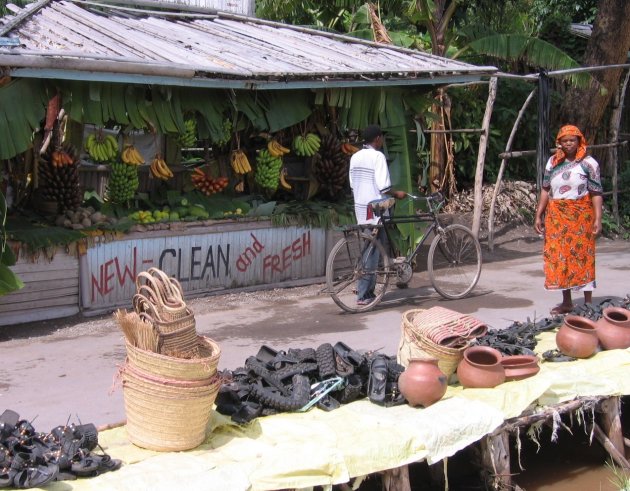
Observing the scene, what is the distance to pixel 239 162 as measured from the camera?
9820 millimetres

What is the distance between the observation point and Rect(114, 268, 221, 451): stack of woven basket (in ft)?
14.8

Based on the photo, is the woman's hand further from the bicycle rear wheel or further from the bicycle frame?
the bicycle rear wheel

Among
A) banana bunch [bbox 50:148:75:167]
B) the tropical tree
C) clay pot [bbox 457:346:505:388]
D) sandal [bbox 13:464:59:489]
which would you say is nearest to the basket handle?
sandal [bbox 13:464:59:489]

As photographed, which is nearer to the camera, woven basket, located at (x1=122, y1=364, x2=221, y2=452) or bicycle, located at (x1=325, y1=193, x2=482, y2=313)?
woven basket, located at (x1=122, y1=364, x2=221, y2=452)

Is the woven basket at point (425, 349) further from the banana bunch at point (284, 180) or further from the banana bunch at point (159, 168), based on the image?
the banana bunch at point (284, 180)

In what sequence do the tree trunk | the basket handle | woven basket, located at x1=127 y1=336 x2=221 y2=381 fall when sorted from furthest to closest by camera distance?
the tree trunk < the basket handle < woven basket, located at x1=127 y1=336 x2=221 y2=381

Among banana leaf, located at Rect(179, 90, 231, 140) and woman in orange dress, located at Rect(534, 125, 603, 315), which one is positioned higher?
banana leaf, located at Rect(179, 90, 231, 140)

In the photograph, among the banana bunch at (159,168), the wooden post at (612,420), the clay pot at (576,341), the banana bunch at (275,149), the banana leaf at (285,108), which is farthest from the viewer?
the banana bunch at (275,149)

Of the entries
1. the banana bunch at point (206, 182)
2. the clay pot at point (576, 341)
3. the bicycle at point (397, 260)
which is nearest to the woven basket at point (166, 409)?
the clay pot at point (576, 341)

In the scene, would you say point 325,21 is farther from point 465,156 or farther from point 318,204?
point 318,204

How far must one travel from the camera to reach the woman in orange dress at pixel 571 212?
7824 mm

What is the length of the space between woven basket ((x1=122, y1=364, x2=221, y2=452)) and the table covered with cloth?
69 mm

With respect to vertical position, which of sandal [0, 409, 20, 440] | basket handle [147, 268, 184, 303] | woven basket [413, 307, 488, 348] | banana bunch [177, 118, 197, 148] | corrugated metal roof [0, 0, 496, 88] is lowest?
sandal [0, 409, 20, 440]

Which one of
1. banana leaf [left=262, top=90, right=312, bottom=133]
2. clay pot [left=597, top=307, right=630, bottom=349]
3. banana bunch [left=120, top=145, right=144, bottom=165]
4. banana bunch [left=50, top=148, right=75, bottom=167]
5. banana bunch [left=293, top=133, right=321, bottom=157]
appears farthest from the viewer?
banana bunch [left=293, top=133, right=321, bottom=157]
